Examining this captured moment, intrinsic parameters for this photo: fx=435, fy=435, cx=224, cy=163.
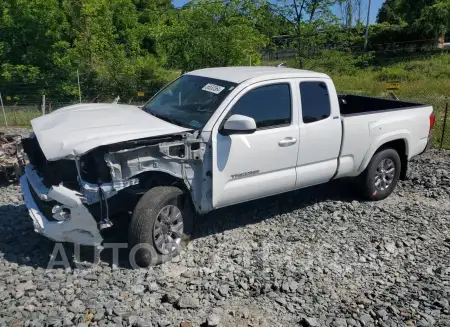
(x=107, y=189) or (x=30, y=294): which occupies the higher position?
(x=107, y=189)

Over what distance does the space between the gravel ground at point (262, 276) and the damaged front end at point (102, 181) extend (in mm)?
497

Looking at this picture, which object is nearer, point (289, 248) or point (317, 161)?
point (289, 248)

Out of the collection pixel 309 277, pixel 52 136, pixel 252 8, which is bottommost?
pixel 309 277

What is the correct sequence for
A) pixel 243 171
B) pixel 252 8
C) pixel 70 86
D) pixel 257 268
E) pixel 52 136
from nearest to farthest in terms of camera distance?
pixel 52 136 < pixel 257 268 < pixel 243 171 < pixel 252 8 < pixel 70 86

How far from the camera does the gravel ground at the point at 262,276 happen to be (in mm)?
3621

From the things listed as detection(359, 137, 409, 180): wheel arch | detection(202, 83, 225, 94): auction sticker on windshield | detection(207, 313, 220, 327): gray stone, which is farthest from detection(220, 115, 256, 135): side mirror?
detection(359, 137, 409, 180): wheel arch

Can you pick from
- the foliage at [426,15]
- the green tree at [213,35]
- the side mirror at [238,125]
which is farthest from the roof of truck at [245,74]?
the foliage at [426,15]

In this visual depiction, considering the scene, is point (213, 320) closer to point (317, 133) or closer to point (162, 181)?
point (162, 181)

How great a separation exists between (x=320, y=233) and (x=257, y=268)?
1.21m

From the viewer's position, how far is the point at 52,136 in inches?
161

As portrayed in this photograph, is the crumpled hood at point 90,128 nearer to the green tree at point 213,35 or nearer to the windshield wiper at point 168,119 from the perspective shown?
the windshield wiper at point 168,119

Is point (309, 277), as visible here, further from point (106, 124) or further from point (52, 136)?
point (52, 136)

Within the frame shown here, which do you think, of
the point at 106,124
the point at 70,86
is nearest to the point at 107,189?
the point at 106,124

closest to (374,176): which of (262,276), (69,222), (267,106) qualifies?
(267,106)
